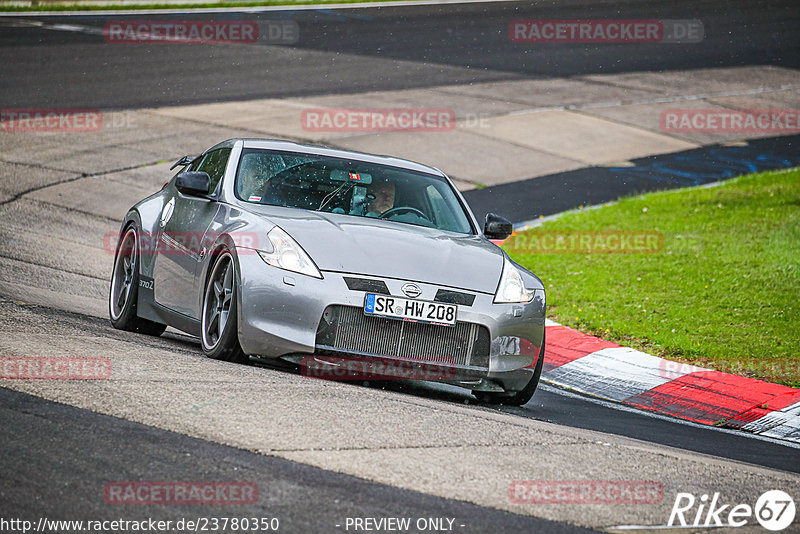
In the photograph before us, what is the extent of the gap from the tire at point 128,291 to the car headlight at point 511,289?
112 inches

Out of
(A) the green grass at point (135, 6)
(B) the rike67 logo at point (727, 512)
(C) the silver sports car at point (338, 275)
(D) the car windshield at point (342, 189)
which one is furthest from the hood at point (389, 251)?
(A) the green grass at point (135, 6)

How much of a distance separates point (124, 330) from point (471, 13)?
26.1m

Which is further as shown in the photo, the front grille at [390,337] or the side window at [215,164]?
the side window at [215,164]

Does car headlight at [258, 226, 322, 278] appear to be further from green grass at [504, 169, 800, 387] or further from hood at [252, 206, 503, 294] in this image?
green grass at [504, 169, 800, 387]

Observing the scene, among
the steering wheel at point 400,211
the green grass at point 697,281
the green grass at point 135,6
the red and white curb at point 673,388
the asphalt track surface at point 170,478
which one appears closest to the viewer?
the asphalt track surface at point 170,478

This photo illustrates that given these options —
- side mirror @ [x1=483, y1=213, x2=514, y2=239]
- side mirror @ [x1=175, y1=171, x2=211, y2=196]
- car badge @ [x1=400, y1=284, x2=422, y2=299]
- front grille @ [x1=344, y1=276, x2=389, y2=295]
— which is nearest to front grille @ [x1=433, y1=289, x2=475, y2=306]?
car badge @ [x1=400, y1=284, x2=422, y2=299]

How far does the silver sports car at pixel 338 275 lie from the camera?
6.78 metres

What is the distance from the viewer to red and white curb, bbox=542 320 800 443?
8.32 metres

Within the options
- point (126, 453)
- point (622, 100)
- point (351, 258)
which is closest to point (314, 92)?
point (622, 100)

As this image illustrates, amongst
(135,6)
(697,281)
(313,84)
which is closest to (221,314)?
(697,281)

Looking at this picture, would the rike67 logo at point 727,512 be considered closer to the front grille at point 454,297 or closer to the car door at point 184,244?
the front grille at point 454,297

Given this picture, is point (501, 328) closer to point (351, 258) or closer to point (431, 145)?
point (351, 258)

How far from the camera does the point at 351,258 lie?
6918 millimetres

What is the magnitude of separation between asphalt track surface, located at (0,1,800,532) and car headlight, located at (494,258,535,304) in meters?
0.71
